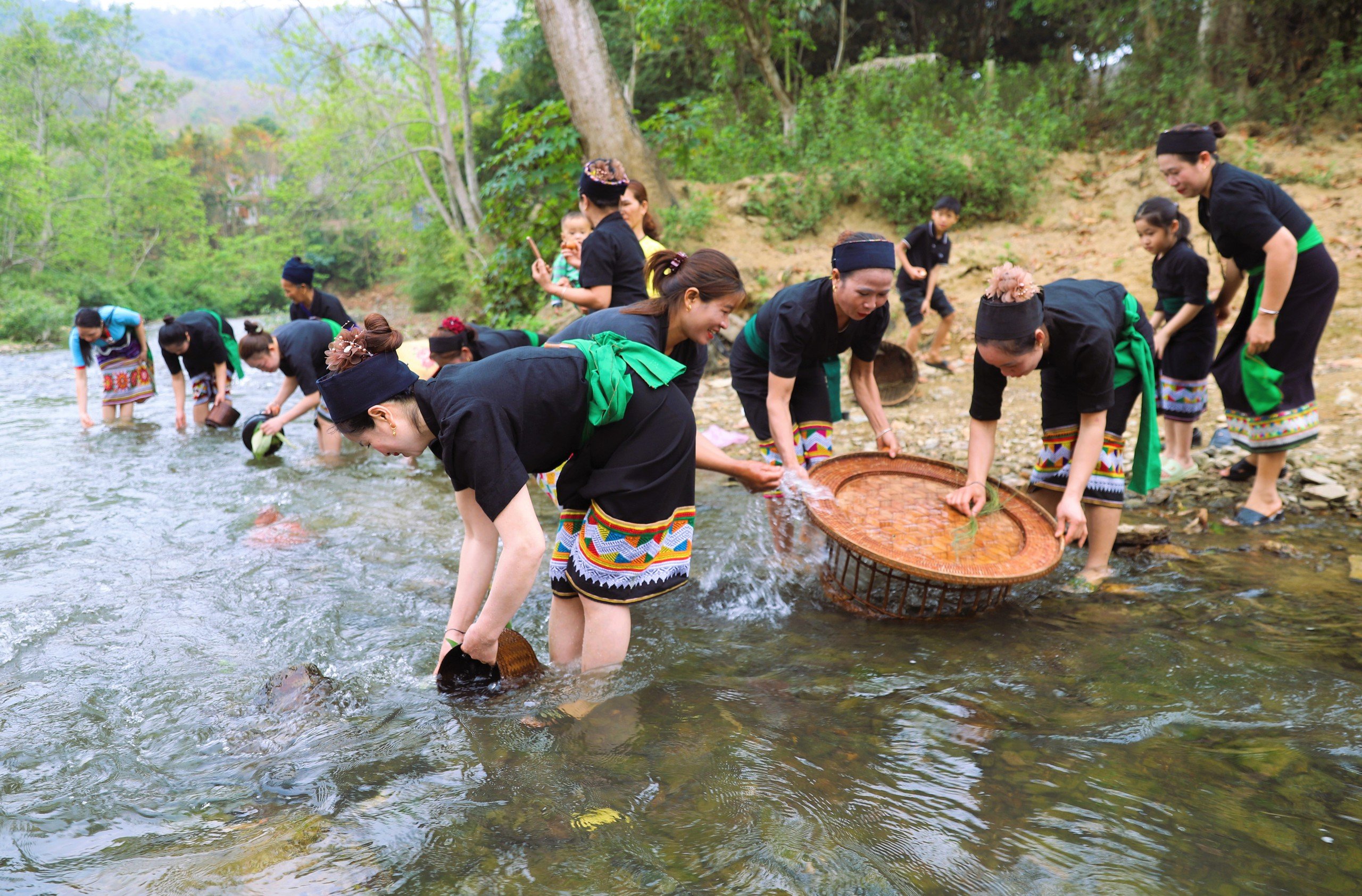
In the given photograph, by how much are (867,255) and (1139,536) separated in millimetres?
2111

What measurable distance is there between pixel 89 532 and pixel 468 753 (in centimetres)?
436

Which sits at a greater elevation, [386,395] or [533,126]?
[533,126]

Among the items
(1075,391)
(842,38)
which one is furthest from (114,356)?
(842,38)

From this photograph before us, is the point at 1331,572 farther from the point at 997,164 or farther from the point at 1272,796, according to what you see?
the point at 997,164

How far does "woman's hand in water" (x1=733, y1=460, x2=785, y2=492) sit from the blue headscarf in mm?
4817

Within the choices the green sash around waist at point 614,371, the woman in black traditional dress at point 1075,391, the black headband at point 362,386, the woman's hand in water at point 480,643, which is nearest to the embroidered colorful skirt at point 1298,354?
the woman in black traditional dress at point 1075,391

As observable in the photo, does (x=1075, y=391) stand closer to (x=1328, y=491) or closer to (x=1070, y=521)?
(x=1070, y=521)

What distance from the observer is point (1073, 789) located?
2.31 metres

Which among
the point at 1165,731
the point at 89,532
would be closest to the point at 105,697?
the point at 89,532

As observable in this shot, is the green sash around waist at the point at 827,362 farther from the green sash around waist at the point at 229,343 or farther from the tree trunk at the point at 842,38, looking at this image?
the tree trunk at the point at 842,38

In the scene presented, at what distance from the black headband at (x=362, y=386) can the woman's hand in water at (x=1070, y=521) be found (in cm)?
259

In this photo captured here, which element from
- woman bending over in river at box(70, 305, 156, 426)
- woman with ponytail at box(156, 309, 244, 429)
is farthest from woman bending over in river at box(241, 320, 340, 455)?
woman bending over in river at box(70, 305, 156, 426)

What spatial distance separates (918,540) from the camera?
10.5 ft

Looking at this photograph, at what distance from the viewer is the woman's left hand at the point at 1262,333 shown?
406cm
